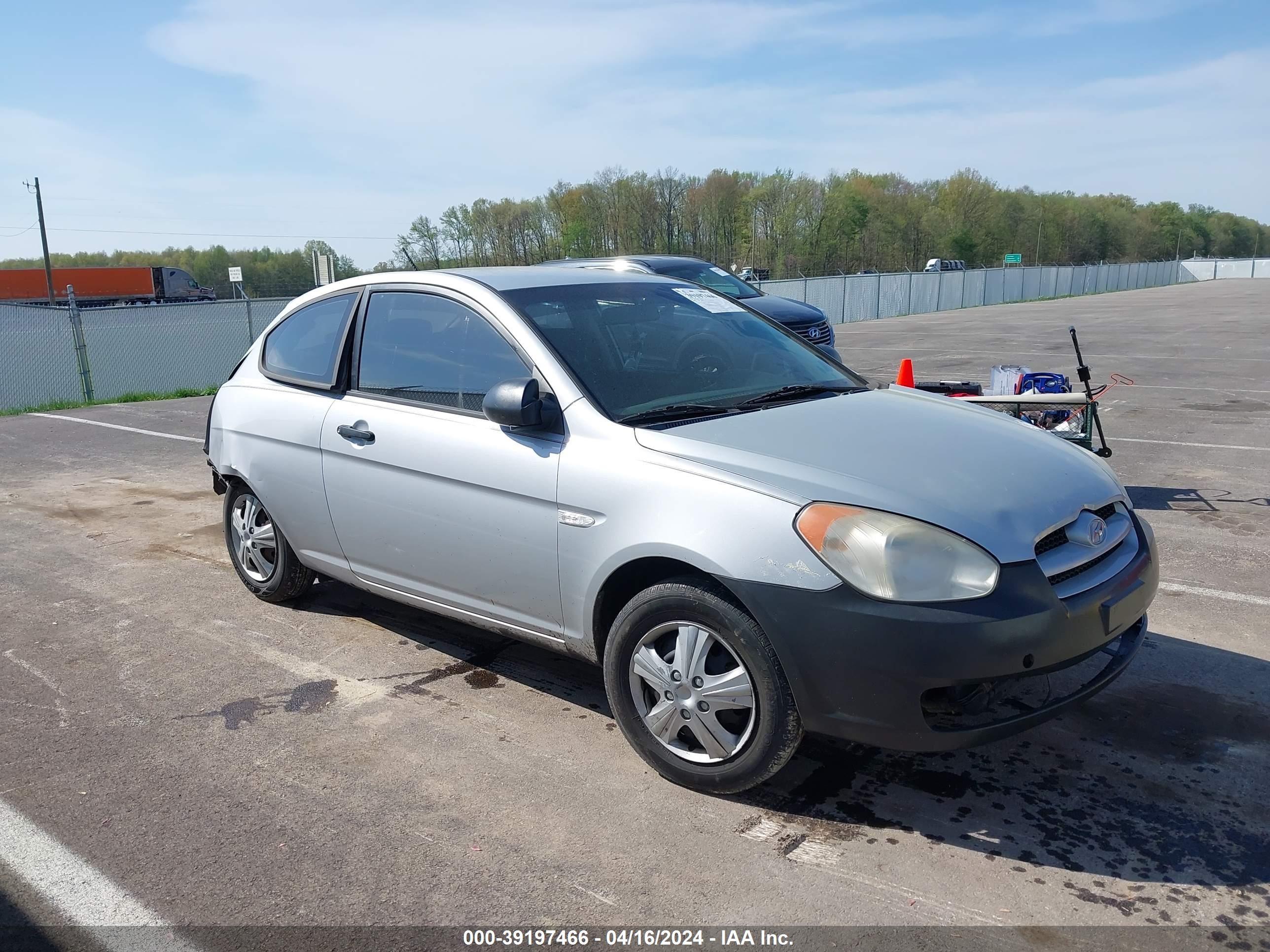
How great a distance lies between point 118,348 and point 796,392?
17633 mm

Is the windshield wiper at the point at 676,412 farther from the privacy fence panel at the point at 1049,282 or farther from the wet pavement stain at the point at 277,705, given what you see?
the privacy fence panel at the point at 1049,282

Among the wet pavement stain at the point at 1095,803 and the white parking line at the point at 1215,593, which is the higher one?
the white parking line at the point at 1215,593

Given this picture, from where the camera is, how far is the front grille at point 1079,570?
2969mm

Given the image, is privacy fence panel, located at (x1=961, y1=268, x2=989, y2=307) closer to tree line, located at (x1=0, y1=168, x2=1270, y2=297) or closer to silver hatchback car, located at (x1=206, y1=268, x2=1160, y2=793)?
tree line, located at (x1=0, y1=168, x2=1270, y2=297)

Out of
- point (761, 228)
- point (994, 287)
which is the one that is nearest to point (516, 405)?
point (994, 287)

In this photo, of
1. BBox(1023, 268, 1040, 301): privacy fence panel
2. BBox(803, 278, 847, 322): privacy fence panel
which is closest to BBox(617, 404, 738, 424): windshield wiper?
BBox(803, 278, 847, 322): privacy fence panel

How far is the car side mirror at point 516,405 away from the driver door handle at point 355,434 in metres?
0.84

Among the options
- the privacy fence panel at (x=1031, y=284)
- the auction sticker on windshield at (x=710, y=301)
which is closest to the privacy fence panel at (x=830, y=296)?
the privacy fence panel at (x=1031, y=284)

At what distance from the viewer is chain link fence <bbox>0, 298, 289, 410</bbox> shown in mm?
16062

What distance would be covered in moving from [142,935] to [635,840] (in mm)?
1366

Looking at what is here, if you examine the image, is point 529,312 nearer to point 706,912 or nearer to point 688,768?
point 688,768

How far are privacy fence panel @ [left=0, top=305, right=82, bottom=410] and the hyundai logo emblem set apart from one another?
53.4ft

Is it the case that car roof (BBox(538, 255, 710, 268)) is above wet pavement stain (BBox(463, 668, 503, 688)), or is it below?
above

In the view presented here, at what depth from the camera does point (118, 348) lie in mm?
18234
